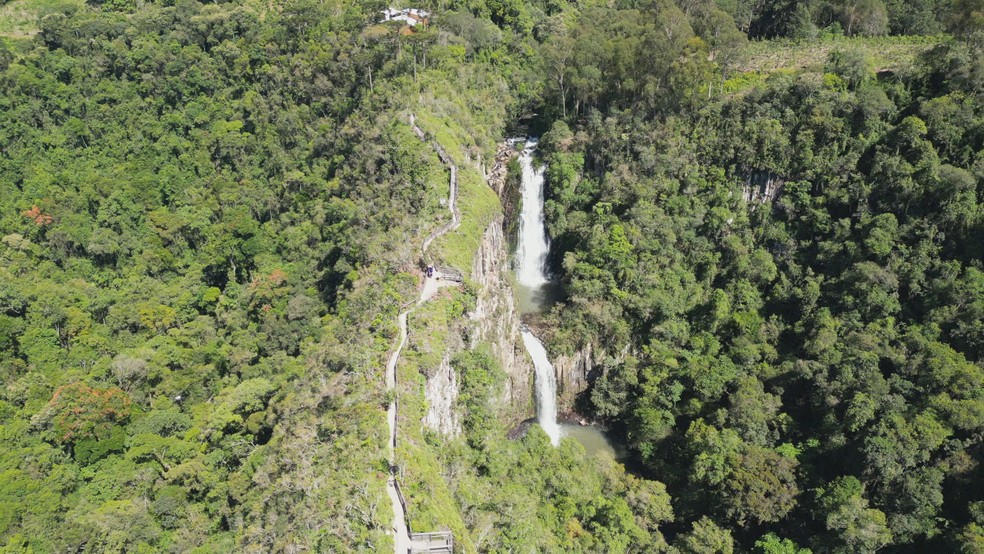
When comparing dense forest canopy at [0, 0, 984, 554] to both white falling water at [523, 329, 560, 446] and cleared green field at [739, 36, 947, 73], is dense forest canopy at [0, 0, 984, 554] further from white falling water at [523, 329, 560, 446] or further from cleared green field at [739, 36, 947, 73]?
white falling water at [523, 329, 560, 446]

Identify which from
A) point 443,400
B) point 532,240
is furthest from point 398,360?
point 532,240

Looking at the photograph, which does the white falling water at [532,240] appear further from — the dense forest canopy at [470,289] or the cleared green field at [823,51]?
the cleared green field at [823,51]

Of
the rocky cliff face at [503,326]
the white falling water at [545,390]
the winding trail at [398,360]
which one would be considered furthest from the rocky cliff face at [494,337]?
the winding trail at [398,360]

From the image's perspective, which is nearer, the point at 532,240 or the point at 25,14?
the point at 532,240

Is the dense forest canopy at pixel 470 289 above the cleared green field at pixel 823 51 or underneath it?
underneath

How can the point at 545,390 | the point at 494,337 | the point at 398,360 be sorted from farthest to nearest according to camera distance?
1. the point at 545,390
2. the point at 494,337
3. the point at 398,360

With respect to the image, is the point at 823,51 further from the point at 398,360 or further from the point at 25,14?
the point at 25,14

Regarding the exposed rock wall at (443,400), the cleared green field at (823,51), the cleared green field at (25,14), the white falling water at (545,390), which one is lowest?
the white falling water at (545,390)
